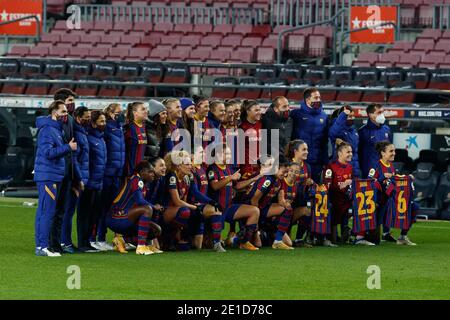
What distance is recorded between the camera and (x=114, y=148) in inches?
620

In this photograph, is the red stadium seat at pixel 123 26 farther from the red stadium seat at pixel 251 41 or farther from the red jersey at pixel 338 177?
the red jersey at pixel 338 177

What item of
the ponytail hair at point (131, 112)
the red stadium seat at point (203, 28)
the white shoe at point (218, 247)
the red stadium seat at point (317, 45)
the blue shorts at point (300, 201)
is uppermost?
the red stadium seat at point (203, 28)

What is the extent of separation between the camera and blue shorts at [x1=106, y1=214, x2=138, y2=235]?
15.4 m

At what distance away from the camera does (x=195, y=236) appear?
1603cm

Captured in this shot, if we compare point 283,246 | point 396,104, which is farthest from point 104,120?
point 396,104

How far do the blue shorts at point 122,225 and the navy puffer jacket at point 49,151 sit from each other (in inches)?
38.9

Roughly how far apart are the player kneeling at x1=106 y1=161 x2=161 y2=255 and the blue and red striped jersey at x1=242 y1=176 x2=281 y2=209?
139 centimetres

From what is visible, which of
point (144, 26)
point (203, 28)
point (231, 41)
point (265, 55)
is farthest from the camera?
point (144, 26)

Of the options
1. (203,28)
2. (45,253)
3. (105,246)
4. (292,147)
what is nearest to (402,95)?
(292,147)

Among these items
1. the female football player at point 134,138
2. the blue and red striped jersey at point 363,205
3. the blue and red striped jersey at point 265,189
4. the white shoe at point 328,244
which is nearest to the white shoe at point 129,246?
the female football player at point 134,138

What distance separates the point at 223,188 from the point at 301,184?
991 millimetres

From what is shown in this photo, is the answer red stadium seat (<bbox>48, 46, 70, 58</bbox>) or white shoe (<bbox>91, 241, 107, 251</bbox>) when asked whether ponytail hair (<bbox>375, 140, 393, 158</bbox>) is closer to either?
white shoe (<bbox>91, 241, 107, 251</bbox>)

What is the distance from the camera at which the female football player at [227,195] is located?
15969 millimetres

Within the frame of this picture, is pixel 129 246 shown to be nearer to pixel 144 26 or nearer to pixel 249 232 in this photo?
pixel 249 232
